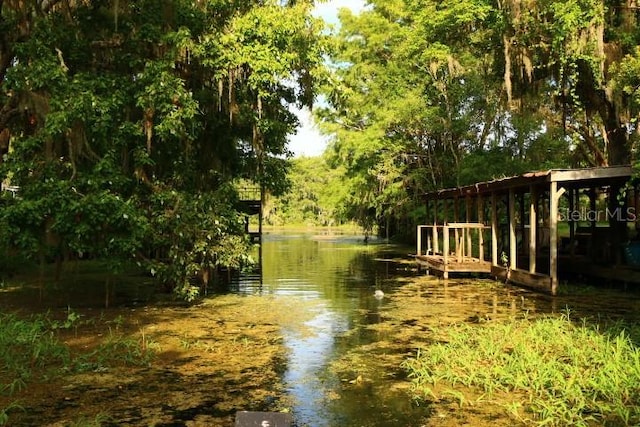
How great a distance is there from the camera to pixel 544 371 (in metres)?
6.89

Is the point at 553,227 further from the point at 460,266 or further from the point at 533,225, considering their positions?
the point at 460,266

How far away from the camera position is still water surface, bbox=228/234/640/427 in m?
6.15

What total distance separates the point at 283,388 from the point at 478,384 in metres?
2.33

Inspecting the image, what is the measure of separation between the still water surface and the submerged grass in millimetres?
397

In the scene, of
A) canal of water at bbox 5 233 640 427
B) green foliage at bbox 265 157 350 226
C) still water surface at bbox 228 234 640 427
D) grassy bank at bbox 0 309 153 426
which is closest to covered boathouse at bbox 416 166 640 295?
still water surface at bbox 228 234 640 427

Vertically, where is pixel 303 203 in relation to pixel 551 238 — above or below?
above

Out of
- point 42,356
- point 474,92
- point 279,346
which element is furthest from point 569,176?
point 474,92

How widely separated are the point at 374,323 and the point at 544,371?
4.40 meters

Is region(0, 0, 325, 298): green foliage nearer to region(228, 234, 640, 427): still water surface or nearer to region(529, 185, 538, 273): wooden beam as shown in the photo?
region(228, 234, 640, 427): still water surface

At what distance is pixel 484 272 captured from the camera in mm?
18453

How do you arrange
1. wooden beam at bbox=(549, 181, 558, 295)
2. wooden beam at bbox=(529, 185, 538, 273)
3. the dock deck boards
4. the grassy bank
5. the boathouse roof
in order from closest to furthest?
the grassy bank → the boathouse roof → wooden beam at bbox=(549, 181, 558, 295) → wooden beam at bbox=(529, 185, 538, 273) → the dock deck boards

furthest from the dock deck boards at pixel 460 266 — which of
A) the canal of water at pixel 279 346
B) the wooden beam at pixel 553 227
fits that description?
the wooden beam at pixel 553 227

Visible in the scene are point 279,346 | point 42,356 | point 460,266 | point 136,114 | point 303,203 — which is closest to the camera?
point 42,356

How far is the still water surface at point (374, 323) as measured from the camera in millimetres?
6148
